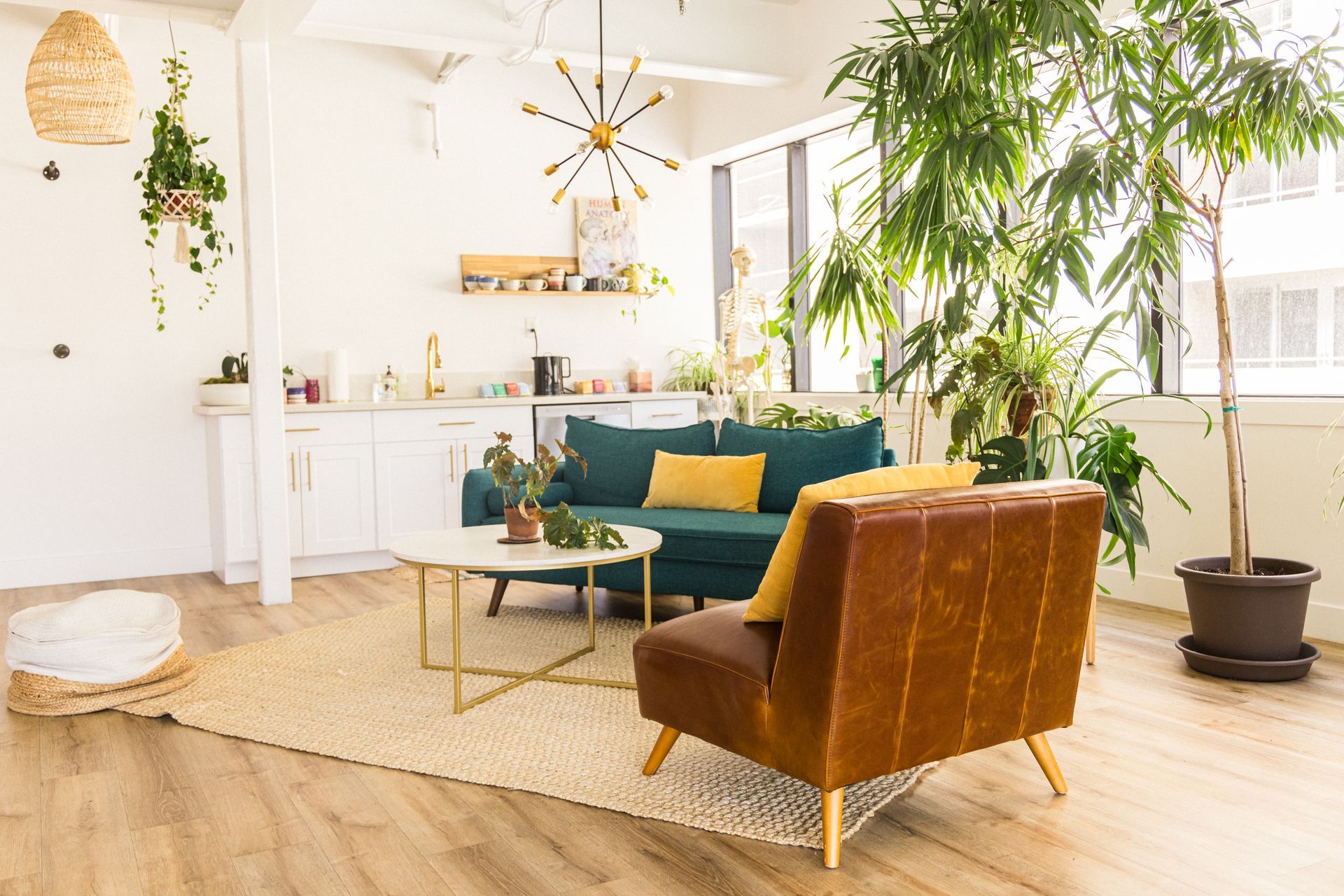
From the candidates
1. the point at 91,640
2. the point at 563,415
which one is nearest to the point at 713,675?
the point at 91,640

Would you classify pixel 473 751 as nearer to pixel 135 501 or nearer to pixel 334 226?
pixel 135 501

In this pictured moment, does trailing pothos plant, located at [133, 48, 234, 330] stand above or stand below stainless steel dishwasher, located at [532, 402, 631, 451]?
above

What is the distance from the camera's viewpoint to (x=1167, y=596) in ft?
14.6

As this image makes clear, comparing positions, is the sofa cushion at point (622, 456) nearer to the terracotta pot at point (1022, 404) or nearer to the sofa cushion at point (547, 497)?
the sofa cushion at point (547, 497)

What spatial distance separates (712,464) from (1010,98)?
1.83 m

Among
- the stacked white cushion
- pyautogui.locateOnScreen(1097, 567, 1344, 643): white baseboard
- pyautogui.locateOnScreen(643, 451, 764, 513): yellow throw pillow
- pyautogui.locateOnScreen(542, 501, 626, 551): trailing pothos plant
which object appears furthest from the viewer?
pyautogui.locateOnScreen(643, 451, 764, 513): yellow throw pillow

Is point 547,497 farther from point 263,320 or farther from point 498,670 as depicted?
point 263,320

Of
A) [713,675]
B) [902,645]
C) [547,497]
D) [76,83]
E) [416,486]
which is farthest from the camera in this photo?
[416,486]

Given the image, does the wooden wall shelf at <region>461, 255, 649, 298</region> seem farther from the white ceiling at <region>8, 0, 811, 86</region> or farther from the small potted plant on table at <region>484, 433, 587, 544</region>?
the small potted plant on table at <region>484, 433, 587, 544</region>

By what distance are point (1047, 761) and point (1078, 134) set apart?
197cm

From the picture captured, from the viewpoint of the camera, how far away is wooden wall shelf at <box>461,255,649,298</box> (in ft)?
21.3

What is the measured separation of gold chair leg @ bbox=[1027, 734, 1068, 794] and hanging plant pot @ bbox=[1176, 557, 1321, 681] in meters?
1.24

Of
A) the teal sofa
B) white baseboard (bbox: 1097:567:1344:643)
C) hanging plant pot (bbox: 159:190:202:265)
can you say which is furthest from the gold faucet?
white baseboard (bbox: 1097:567:1344:643)

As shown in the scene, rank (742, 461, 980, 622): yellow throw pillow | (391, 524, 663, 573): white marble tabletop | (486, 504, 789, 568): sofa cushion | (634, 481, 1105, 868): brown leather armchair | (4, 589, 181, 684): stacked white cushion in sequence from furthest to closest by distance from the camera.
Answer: (486, 504, 789, 568): sofa cushion → (4, 589, 181, 684): stacked white cushion → (391, 524, 663, 573): white marble tabletop → (742, 461, 980, 622): yellow throw pillow → (634, 481, 1105, 868): brown leather armchair
